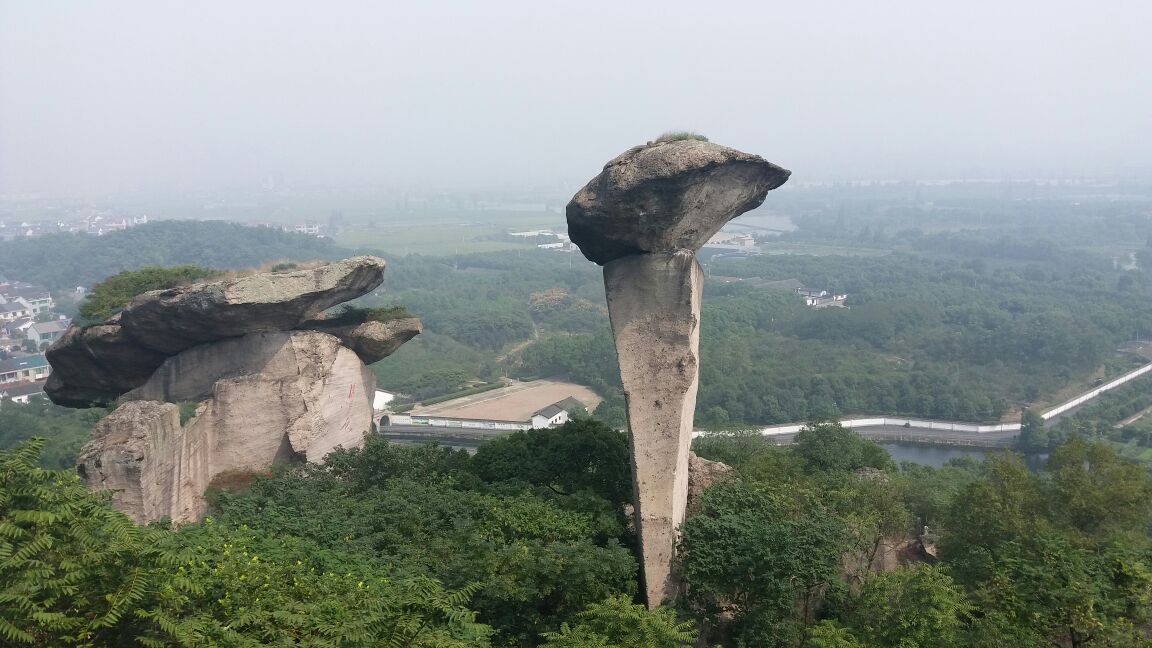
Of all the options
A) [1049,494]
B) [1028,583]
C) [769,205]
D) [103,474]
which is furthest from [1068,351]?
[769,205]

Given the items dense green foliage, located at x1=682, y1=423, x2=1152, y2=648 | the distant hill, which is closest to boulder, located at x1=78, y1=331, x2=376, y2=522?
dense green foliage, located at x1=682, y1=423, x2=1152, y2=648

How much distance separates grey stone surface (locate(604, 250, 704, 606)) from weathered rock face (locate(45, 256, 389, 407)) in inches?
232

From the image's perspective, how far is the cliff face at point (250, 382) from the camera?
12883mm

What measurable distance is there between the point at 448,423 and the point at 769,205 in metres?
149

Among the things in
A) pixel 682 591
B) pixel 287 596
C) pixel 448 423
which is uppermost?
pixel 287 596

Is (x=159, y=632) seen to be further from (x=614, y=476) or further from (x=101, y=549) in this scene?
(x=614, y=476)

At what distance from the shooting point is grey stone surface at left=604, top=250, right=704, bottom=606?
1005cm

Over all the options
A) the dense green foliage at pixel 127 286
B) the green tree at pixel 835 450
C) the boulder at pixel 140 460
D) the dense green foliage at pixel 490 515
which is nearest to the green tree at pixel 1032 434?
the green tree at pixel 835 450

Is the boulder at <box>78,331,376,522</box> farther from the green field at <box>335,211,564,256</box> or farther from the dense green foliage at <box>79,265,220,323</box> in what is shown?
the green field at <box>335,211,564,256</box>

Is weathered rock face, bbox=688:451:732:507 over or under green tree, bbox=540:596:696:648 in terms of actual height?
under

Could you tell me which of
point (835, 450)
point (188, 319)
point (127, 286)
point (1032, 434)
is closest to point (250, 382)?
point (188, 319)

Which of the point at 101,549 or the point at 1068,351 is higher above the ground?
the point at 101,549

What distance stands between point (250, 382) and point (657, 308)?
25.8 feet

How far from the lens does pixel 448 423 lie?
3703 centimetres
